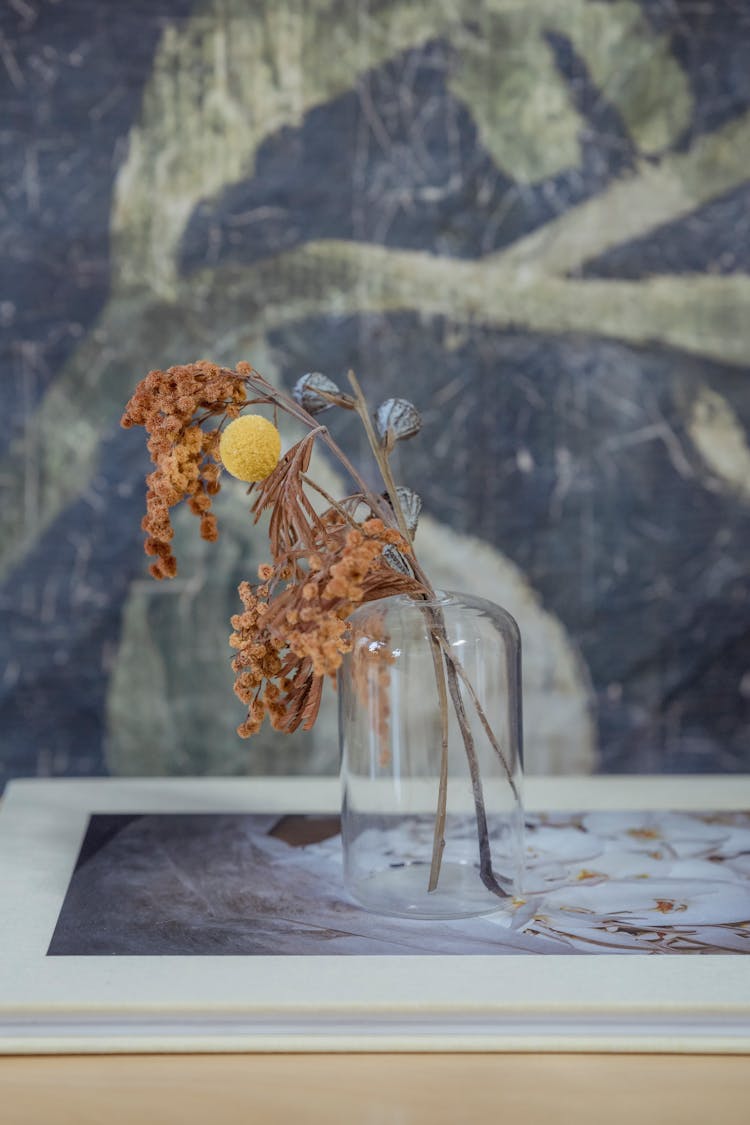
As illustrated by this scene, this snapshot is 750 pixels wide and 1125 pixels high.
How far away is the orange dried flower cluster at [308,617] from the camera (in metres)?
0.69

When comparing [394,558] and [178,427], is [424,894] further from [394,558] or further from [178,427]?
[178,427]

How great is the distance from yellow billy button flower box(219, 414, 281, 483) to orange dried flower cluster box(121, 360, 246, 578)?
0.06ft

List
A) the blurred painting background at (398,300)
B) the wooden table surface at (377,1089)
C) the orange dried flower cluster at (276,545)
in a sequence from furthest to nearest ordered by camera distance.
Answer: the blurred painting background at (398,300) → the orange dried flower cluster at (276,545) → the wooden table surface at (377,1089)

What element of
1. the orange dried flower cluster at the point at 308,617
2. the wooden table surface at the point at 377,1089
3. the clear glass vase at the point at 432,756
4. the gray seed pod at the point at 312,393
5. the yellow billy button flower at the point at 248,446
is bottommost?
the wooden table surface at the point at 377,1089

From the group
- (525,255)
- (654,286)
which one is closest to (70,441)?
(525,255)

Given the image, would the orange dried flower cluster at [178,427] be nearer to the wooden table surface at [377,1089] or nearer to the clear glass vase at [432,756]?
the clear glass vase at [432,756]

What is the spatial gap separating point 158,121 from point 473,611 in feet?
3.99

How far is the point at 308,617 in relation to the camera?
2.30ft

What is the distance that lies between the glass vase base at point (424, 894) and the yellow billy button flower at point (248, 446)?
0.30 m

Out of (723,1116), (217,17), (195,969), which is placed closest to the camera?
(723,1116)

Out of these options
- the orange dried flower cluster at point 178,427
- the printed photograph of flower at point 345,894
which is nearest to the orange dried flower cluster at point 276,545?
the orange dried flower cluster at point 178,427

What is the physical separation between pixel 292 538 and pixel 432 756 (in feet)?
0.62

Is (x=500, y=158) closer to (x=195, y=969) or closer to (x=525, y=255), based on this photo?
(x=525, y=255)

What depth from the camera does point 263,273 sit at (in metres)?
1.81
